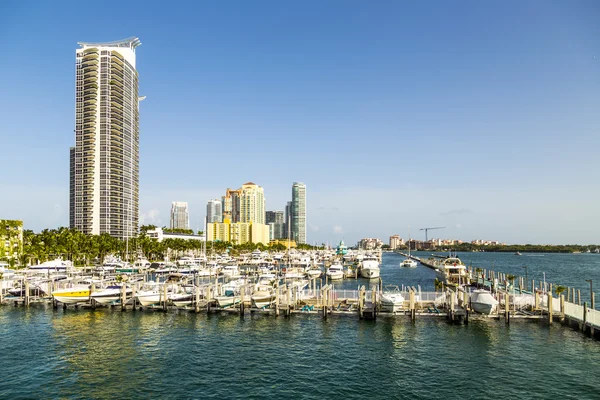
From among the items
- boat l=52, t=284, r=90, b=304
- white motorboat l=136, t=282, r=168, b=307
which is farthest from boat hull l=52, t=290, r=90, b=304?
white motorboat l=136, t=282, r=168, b=307

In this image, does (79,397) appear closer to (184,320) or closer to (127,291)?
(184,320)

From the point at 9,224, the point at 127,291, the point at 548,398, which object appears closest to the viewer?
the point at 548,398

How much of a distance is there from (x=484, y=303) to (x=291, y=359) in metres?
26.2

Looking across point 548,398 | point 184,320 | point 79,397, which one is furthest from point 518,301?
point 79,397

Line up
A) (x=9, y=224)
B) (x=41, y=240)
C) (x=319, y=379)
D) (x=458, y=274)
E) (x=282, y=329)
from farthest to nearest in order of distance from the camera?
1. (x=41, y=240)
2. (x=9, y=224)
3. (x=458, y=274)
4. (x=282, y=329)
5. (x=319, y=379)

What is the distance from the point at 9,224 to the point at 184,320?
95156 millimetres

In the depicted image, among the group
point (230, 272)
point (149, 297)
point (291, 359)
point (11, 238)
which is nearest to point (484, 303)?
point (291, 359)

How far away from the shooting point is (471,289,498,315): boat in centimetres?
5188

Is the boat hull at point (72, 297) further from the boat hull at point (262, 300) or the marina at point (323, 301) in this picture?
the boat hull at point (262, 300)

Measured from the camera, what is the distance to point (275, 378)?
35.1 meters

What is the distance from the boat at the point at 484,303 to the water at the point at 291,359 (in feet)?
5.55

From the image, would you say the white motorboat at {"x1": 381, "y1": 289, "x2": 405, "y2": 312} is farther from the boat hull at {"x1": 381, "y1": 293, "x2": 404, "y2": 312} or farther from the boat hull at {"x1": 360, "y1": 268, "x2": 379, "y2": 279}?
the boat hull at {"x1": 360, "y1": 268, "x2": 379, "y2": 279}

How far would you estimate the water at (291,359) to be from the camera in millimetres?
32531

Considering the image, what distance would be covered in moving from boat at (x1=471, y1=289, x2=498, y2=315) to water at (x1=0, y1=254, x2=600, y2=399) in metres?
1.69
